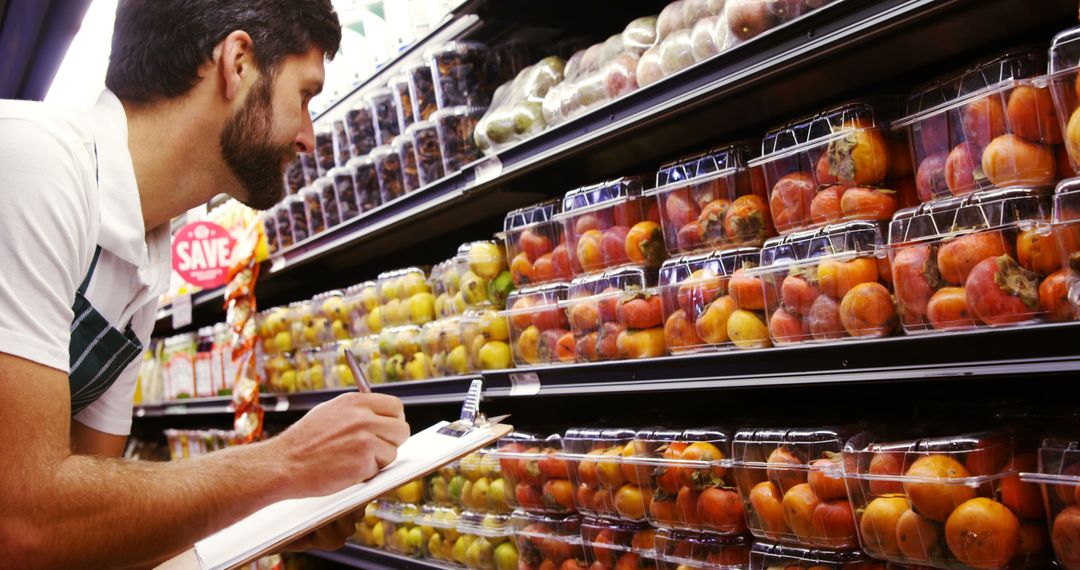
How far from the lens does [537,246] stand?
2453 millimetres

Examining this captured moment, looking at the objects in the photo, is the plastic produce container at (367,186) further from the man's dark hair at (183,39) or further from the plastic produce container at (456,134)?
the man's dark hair at (183,39)

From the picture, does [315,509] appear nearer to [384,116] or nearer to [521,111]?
[521,111]

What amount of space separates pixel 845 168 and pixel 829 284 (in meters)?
0.22

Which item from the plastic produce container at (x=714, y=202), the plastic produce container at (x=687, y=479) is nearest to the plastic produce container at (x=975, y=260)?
the plastic produce container at (x=714, y=202)

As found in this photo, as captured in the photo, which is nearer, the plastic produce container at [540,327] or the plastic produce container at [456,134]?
the plastic produce container at [540,327]

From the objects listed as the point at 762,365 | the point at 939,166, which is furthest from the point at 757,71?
the point at 762,365

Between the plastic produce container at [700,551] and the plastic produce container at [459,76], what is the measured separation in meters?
1.47

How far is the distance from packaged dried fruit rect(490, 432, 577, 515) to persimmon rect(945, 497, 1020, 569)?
1083 millimetres

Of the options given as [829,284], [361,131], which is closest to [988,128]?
[829,284]

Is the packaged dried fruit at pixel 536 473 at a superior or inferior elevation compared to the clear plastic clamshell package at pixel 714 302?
inferior

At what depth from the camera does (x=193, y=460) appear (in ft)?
4.38

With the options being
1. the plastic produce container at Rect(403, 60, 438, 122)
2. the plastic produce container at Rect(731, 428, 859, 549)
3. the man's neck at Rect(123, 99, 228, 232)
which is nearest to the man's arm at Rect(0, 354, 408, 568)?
the man's neck at Rect(123, 99, 228, 232)

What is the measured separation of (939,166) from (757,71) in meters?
0.35

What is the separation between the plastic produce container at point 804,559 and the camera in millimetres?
1605
